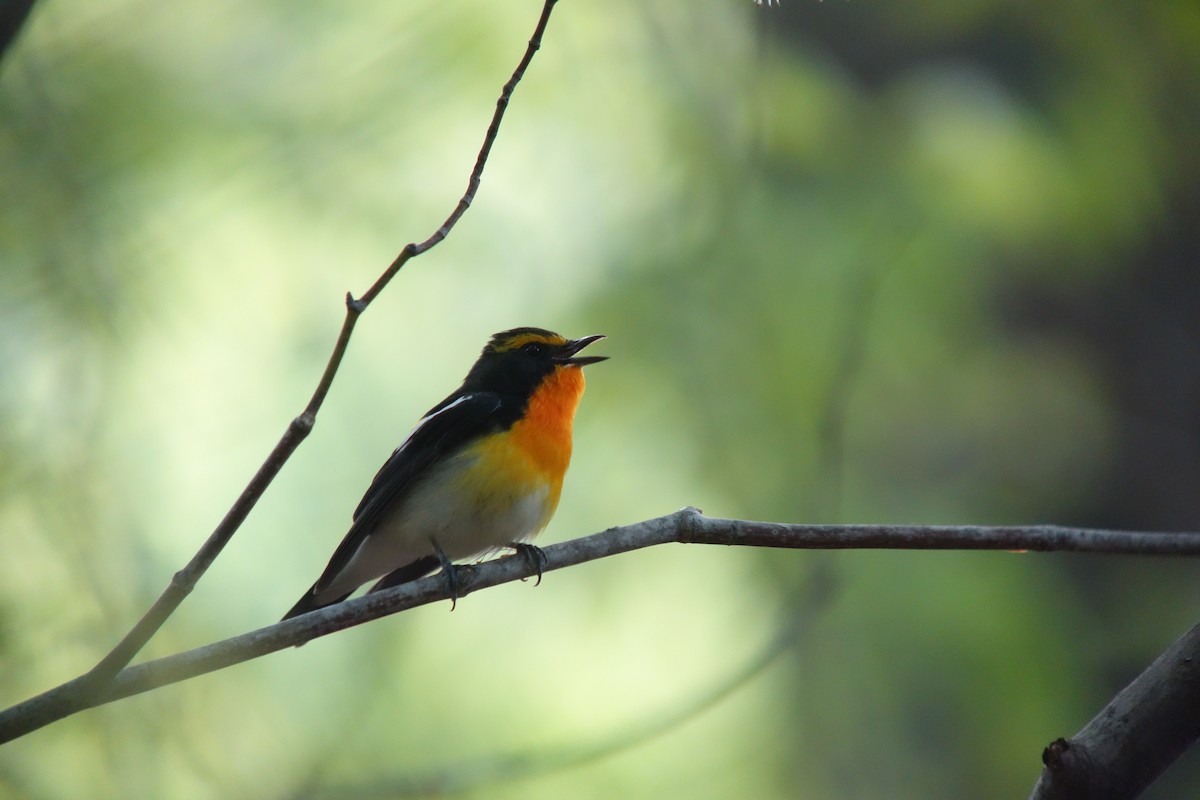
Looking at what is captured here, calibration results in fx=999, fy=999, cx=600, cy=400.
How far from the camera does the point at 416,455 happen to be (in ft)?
12.1

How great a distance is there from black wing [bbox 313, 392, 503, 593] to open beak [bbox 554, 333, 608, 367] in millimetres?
319

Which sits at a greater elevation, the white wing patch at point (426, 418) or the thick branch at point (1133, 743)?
the white wing patch at point (426, 418)

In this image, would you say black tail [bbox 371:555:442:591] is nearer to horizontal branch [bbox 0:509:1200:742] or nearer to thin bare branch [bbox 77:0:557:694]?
horizontal branch [bbox 0:509:1200:742]

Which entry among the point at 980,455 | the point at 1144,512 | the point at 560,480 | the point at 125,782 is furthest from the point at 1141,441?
the point at 125,782

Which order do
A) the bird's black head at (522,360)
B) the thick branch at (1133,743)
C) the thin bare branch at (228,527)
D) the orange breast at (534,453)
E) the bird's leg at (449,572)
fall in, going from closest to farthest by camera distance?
the thick branch at (1133,743) → the thin bare branch at (228,527) → the bird's leg at (449,572) → the orange breast at (534,453) → the bird's black head at (522,360)

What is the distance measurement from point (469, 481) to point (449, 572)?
0.63 meters

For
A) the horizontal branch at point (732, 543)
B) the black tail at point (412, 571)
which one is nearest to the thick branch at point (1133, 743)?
the horizontal branch at point (732, 543)

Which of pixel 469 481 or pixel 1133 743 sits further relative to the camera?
pixel 469 481

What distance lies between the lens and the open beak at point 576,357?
12.6ft

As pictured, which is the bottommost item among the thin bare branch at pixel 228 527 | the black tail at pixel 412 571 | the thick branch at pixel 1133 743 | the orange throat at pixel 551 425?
the thick branch at pixel 1133 743

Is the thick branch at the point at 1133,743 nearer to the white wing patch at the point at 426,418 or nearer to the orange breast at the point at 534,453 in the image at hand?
the orange breast at the point at 534,453

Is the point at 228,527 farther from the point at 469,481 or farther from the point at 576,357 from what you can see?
the point at 576,357

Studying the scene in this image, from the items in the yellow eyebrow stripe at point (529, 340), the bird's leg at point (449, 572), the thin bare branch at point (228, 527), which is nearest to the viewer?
the thin bare branch at point (228, 527)

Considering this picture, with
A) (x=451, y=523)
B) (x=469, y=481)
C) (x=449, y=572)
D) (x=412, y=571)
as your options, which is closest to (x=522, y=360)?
(x=469, y=481)
